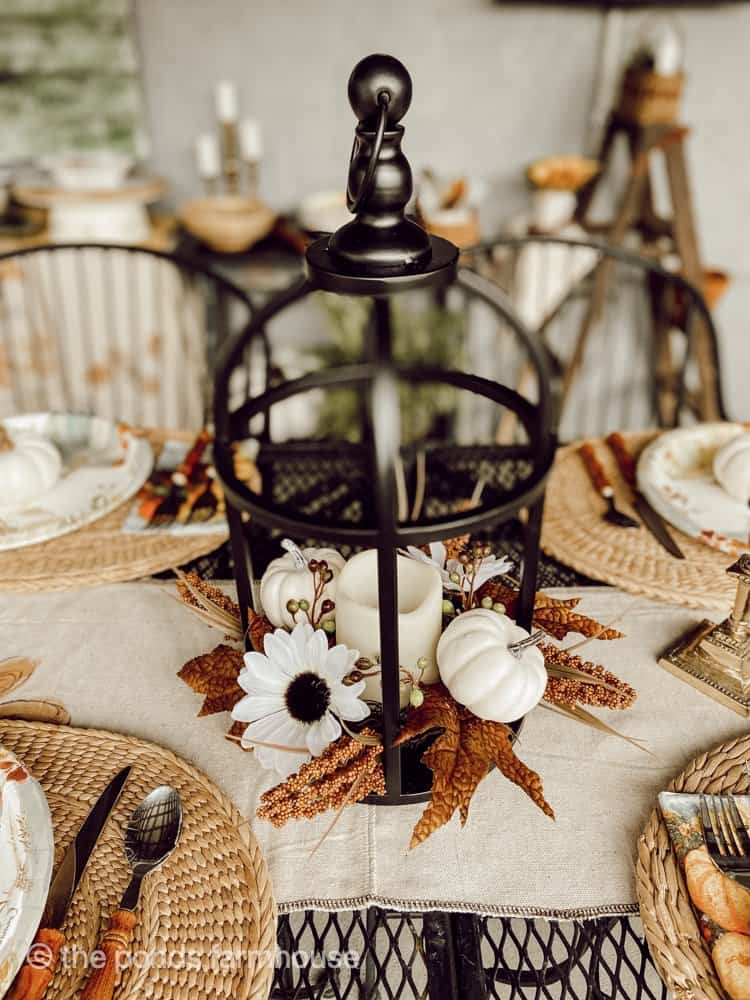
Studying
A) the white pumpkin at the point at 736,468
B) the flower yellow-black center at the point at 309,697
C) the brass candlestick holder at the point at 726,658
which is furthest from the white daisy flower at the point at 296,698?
the white pumpkin at the point at 736,468

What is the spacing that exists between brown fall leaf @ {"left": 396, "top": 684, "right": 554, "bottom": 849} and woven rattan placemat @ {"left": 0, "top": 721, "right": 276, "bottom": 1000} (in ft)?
0.48

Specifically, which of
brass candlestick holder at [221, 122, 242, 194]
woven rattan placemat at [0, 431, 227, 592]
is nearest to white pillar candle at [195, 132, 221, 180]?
Result: brass candlestick holder at [221, 122, 242, 194]

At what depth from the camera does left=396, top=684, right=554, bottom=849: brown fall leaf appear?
0.54m

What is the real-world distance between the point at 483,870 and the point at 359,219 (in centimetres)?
50

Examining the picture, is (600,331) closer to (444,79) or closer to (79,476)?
(444,79)

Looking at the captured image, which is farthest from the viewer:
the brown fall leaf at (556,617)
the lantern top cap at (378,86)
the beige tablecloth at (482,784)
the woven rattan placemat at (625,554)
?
the woven rattan placemat at (625,554)

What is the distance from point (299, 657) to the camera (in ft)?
2.05

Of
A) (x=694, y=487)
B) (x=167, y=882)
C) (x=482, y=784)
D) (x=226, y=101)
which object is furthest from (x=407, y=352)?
(x=167, y=882)

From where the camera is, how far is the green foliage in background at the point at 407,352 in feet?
7.93

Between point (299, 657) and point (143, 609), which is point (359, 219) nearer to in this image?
point (299, 657)

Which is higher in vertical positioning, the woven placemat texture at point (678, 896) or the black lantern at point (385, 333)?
the black lantern at point (385, 333)

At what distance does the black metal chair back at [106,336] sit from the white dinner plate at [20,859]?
1812mm

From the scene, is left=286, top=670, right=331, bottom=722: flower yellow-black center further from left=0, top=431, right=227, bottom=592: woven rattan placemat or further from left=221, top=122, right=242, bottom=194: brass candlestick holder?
left=221, top=122, right=242, bottom=194: brass candlestick holder

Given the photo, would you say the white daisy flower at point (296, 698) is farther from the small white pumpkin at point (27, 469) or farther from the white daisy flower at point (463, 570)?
the small white pumpkin at point (27, 469)
